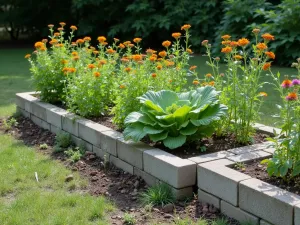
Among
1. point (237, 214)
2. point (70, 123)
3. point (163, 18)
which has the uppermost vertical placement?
point (163, 18)

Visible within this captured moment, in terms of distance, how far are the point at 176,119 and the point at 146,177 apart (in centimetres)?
55

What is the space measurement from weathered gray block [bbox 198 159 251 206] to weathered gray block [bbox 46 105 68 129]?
2.26 metres

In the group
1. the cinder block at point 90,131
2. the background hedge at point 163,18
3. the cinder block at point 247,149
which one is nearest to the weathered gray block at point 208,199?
the cinder block at point 247,149

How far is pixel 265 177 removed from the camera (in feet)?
11.0

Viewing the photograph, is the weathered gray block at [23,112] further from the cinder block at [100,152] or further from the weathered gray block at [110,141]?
the weathered gray block at [110,141]

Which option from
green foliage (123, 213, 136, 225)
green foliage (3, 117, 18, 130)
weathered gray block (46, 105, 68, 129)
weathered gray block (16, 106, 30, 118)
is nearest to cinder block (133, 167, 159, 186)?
green foliage (123, 213, 136, 225)

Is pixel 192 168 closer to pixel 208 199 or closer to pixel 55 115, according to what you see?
pixel 208 199

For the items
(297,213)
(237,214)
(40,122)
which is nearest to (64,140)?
(40,122)

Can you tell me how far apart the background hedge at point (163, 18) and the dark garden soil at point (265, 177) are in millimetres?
6741

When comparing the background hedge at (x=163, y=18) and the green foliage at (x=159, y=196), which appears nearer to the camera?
the green foliage at (x=159, y=196)

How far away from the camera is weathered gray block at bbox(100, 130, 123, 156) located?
Result: 435 cm

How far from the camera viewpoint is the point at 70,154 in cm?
474

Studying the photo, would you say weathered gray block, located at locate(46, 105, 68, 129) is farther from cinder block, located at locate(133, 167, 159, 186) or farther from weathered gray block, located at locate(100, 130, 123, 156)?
cinder block, located at locate(133, 167, 159, 186)

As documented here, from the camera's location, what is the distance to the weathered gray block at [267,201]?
286cm
